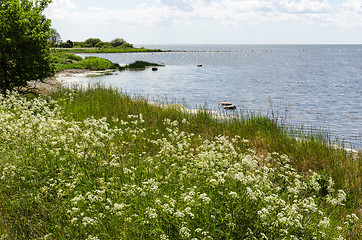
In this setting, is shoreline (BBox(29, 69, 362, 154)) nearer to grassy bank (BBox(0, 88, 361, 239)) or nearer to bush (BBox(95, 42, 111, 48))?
grassy bank (BBox(0, 88, 361, 239))

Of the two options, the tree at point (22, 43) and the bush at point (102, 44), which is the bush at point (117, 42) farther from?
the tree at point (22, 43)

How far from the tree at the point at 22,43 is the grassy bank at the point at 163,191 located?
8.75 metres

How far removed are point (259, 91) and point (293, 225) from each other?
101ft

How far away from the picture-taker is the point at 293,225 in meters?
3.97

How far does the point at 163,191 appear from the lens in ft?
16.8

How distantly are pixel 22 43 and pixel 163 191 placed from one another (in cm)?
1326

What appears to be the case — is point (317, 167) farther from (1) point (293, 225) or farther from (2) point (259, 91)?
(2) point (259, 91)

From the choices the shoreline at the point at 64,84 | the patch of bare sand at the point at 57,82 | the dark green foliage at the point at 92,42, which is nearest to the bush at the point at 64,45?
the dark green foliage at the point at 92,42

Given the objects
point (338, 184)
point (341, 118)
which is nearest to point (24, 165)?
point (338, 184)

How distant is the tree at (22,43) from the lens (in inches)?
571

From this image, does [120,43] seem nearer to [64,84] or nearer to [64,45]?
[64,45]

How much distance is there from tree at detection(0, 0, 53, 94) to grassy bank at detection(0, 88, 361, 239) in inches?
344

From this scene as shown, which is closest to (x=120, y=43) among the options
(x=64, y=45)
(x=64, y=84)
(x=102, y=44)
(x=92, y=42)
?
(x=102, y=44)

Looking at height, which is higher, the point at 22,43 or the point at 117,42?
the point at 117,42
